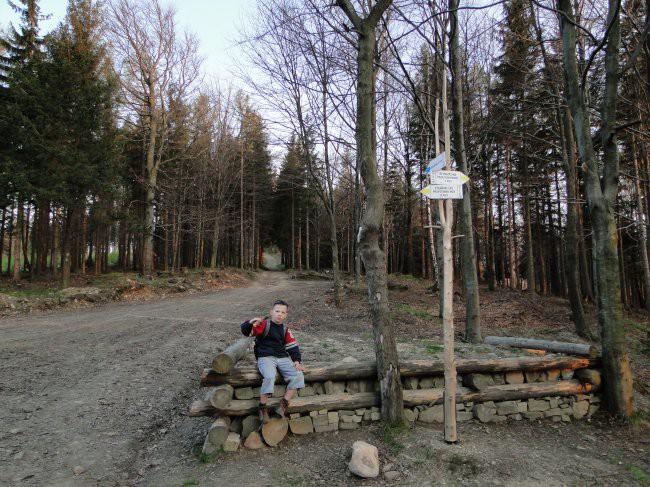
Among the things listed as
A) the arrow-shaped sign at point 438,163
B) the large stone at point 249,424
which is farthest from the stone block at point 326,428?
the arrow-shaped sign at point 438,163

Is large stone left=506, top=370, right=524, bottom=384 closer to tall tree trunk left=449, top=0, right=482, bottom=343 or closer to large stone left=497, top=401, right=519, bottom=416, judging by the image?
large stone left=497, top=401, right=519, bottom=416

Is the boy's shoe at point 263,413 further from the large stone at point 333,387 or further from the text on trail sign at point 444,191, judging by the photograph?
the text on trail sign at point 444,191

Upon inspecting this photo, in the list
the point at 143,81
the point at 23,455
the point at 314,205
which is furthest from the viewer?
the point at 314,205

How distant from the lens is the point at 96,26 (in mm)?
18094

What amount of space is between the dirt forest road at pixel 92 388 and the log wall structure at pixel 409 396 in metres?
1.23

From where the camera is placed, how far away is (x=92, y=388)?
593 cm

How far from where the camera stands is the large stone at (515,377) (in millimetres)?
5363

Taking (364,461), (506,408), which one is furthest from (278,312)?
(506,408)

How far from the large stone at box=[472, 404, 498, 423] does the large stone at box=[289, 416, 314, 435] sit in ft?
7.90

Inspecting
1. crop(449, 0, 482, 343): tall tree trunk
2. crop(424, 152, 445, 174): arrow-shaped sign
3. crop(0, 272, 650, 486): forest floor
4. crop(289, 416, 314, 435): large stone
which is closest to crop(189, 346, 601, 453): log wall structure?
crop(289, 416, 314, 435): large stone

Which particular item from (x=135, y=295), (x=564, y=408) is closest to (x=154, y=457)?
(x=564, y=408)

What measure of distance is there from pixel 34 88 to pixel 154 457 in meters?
18.1

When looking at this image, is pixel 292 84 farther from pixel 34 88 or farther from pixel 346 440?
pixel 346 440

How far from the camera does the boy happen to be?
173 inches
